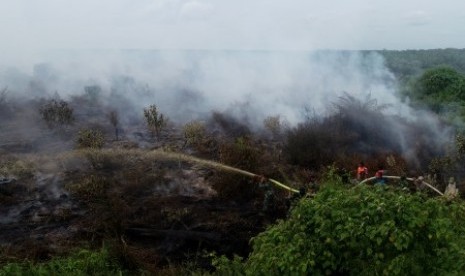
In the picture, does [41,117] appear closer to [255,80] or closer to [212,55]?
[255,80]

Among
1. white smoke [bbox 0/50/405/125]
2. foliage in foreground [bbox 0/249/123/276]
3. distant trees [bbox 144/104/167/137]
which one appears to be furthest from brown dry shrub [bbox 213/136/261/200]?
white smoke [bbox 0/50/405/125]

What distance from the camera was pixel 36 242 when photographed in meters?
8.93

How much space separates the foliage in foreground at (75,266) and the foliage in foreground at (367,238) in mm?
2967

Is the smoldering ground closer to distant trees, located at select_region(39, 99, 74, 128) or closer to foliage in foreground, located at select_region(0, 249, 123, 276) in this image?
distant trees, located at select_region(39, 99, 74, 128)

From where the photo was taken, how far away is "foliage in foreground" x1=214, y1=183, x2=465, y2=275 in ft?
14.7

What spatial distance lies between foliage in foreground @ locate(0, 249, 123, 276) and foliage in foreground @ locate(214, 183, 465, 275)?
2.97 metres

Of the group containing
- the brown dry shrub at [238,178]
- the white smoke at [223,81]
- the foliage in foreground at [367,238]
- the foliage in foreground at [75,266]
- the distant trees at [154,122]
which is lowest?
the foliage in foreground at [75,266]

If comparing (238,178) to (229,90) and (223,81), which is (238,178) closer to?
(229,90)

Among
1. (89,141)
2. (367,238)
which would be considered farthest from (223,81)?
(367,238)

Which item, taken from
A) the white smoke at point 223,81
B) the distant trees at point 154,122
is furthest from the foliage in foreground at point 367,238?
the white smoke at point 223,81

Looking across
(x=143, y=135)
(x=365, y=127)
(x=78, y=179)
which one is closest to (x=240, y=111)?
(x=143, y=135)

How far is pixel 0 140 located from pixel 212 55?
17.0 m

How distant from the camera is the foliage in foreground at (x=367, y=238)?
176 inches

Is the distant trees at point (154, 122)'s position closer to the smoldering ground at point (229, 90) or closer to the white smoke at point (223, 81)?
the smoldering ground at point (229, 90)
